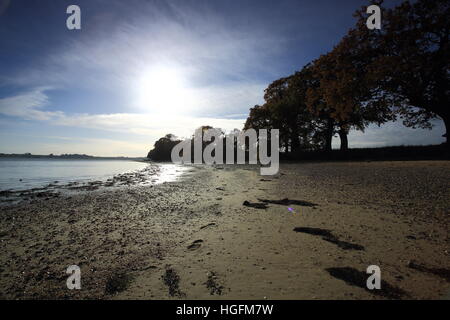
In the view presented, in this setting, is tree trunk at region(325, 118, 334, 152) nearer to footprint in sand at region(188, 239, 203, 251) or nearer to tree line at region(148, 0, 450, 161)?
tree line at region(148, 0, 450, 161)

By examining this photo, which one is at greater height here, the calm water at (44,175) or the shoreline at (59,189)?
the shoreline at (59,189)

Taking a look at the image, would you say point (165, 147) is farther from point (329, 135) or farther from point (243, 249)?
point (243, 249)

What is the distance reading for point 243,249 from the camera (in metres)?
4.16

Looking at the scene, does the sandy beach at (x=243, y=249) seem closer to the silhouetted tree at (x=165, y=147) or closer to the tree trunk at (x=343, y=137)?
the tree trunk at (x=343, y=137)

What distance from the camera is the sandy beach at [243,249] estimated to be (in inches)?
116

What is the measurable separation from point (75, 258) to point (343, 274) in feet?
16.6

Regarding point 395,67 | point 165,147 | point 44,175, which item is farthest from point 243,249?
point 165,147

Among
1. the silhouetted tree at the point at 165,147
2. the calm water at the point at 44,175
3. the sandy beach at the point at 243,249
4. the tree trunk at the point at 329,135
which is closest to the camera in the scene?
the sandy beach at the point at 243,249

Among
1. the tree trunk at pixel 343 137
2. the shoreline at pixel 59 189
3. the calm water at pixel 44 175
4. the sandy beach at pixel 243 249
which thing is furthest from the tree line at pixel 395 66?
the calm water at pixel 44 175

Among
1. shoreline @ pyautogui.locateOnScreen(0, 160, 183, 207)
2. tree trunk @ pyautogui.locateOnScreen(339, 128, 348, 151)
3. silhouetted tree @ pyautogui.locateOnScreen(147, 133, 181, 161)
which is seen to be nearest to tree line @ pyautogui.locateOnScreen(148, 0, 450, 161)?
tree trunk @ pyautogui.locateOnScreen(339, 128, 348, 151)

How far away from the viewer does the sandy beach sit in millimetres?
2938

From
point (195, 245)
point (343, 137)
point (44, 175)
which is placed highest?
point (343, 137)

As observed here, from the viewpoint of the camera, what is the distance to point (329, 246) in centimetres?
404
